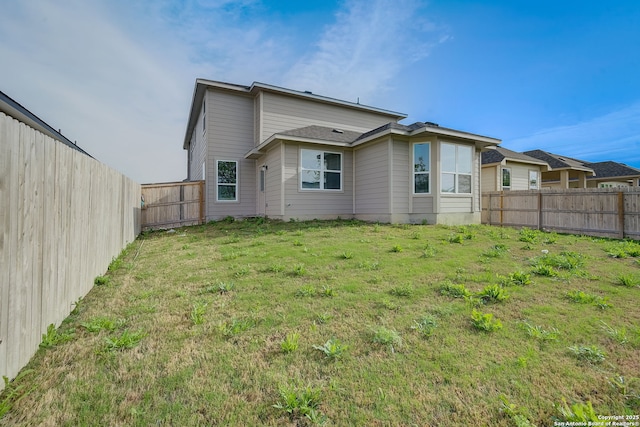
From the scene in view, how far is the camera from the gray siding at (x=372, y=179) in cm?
1011

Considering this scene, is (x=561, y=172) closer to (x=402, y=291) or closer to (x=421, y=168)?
(x=421, y=168)

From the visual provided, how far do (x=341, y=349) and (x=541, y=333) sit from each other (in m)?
1.95

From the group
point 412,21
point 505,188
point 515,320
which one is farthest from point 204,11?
point 505,188

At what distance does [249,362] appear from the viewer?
221cm

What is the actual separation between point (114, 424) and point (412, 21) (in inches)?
477

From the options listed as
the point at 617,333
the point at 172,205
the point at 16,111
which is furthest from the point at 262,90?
the point at 617,333

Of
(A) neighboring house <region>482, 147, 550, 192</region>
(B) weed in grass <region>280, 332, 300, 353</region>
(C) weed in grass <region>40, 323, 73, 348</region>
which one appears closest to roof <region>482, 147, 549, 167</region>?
(A) neighboring house <region>482, 147, 550, 192</region>

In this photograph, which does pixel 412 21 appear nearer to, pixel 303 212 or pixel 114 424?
pixel 303 212

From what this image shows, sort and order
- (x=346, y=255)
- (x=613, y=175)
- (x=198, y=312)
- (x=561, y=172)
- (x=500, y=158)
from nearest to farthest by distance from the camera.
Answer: (x=198, y=312), (x=346, y=255), (x=500, y=158), (x=561, y=172), (x=613, y=175)

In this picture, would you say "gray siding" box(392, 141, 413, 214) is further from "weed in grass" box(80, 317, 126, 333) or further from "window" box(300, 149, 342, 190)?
→ "weed in grass" box(80, 317, 126, 333)

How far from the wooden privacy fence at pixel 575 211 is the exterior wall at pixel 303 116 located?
761 centimetres

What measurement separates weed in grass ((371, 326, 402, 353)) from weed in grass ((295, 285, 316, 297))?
120 cm

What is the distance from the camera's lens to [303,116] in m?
13.4

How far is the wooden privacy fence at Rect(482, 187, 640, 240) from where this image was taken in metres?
8.52
